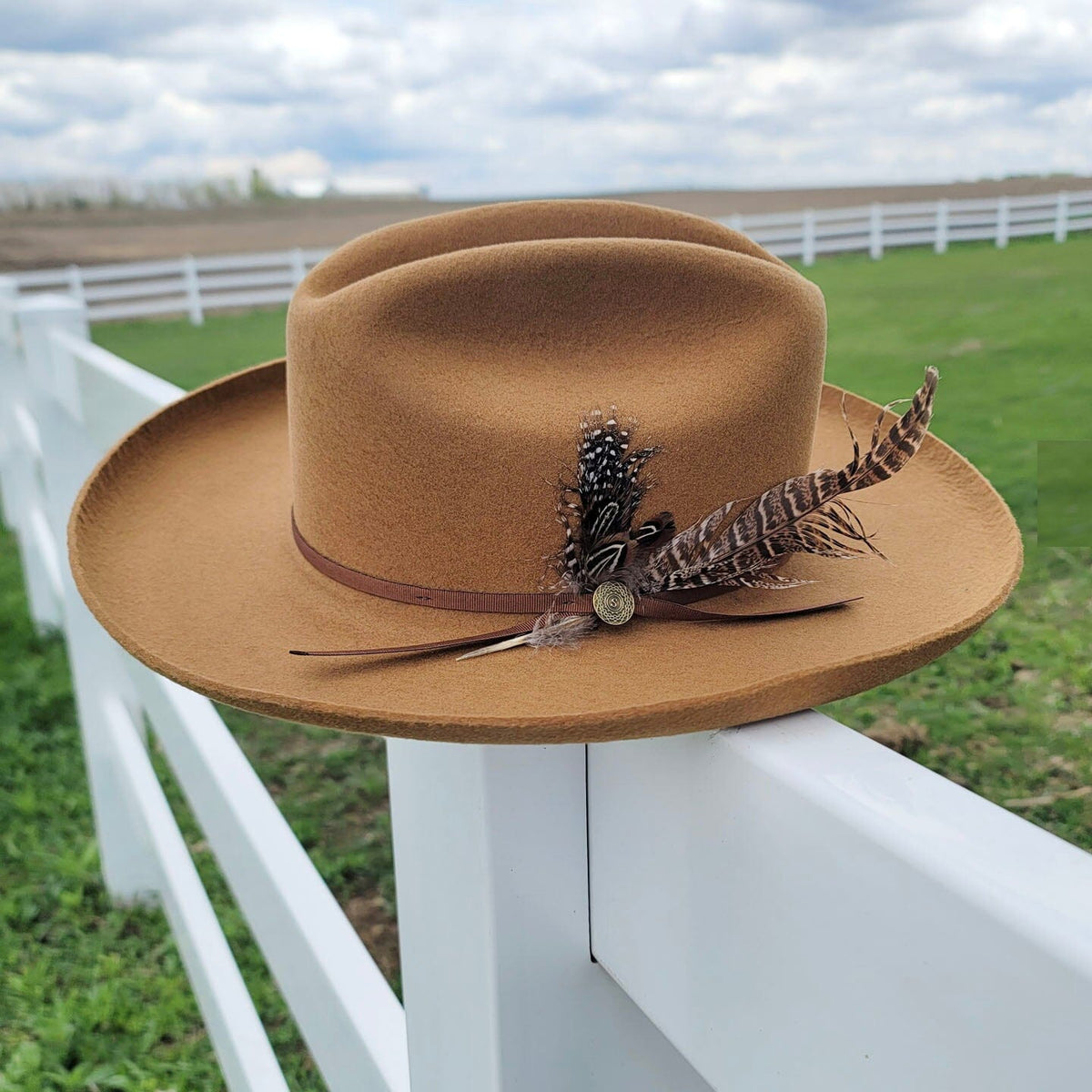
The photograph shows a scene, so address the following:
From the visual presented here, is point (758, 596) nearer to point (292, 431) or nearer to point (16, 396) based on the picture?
point (292, 431)

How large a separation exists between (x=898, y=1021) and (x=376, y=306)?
560 mm

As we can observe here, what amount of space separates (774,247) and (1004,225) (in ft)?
14.2

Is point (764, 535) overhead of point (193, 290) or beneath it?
overhead

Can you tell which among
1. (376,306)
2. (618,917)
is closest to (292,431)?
(376,306)

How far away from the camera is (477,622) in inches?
29.5

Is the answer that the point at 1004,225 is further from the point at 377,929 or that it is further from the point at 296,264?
the point at 296,264

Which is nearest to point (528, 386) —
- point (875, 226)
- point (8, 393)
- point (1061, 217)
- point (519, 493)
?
point (519, 493)

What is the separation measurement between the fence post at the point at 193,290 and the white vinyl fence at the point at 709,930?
11691 millimetres

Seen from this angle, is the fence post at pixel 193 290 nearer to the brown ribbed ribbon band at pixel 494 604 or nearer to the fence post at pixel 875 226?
the fence post at pixel 875 226

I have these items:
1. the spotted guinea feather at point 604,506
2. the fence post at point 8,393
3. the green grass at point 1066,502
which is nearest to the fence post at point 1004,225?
the green grass at point 1066,502

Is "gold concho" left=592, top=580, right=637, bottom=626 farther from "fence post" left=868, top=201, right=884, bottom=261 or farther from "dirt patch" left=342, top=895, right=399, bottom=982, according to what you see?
"fence post" left=868, top=201, right=884, bottom=261

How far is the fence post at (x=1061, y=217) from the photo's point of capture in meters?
2.43

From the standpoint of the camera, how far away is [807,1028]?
0.48 m

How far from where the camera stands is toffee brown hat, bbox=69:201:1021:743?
662mm
